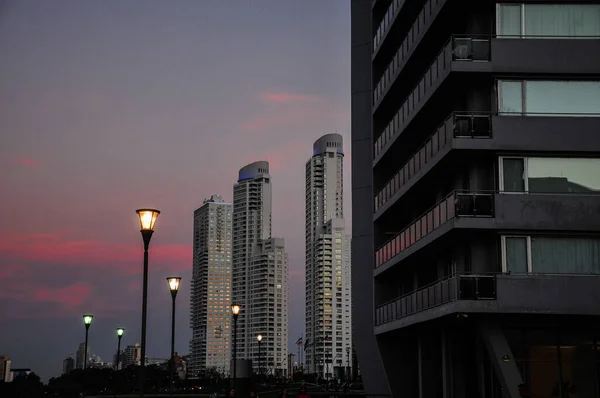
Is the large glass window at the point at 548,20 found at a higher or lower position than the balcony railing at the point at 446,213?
higher

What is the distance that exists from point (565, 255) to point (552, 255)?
17.6 inches

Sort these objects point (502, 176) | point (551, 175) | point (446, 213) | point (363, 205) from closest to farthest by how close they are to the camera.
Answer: point (551, 175) → point (502, 176) → point (446, 213) → point (363, 205)

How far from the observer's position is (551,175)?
32.6 metres

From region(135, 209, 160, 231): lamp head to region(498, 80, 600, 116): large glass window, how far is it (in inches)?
590

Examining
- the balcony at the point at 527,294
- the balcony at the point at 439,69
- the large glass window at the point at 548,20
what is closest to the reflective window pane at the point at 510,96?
the balcony at the point at 439,69

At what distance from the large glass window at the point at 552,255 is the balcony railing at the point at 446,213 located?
5.21ft

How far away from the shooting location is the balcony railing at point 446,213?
32.4m

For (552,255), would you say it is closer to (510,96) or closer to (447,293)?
(447,293)

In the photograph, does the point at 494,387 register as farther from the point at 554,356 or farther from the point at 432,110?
the point at 432,110

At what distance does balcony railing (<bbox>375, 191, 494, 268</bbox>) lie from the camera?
106 ft

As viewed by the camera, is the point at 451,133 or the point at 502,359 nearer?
the point at 502,359

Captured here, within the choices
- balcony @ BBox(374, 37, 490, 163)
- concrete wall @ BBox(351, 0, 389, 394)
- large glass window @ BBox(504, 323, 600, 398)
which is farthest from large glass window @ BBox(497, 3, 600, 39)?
concrete wall @ BBox(351, 0, 389, 394)

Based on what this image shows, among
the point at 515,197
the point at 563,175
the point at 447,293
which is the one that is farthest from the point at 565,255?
the point at 447,293

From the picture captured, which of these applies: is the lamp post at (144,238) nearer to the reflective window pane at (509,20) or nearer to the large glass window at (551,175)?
the large glass window at (551,175)
